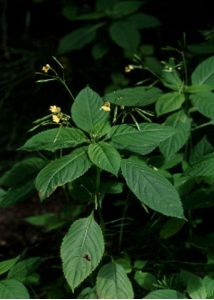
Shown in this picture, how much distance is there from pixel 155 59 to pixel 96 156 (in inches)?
60.1

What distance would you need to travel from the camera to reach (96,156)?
4.36ft

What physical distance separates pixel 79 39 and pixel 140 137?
4.58ft

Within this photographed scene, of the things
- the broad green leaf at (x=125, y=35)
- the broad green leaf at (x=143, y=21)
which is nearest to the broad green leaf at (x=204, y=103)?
the broad green leaf at (x=125, y=35)

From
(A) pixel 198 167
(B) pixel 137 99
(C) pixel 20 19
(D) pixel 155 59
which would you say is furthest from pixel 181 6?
(A) pixel 198 167

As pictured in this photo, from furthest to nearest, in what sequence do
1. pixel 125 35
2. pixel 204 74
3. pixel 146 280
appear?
1. pixel 125 35
2. pixel 204 74
3. pixel 146 280

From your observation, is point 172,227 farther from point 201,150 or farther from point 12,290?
point 12,290

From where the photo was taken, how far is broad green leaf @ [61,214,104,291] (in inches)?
51.9

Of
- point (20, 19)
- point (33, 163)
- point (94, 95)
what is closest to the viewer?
point (94, 95)

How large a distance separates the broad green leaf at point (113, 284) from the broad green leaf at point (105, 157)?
1.17 ft

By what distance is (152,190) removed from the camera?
131 cm

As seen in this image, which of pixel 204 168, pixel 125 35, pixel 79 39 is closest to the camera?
pixel 204 168

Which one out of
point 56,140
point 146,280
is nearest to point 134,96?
point 56,140

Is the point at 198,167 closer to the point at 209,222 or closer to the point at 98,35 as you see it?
the point at 209,222

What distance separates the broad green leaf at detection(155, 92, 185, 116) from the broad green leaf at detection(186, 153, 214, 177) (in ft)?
0.77
